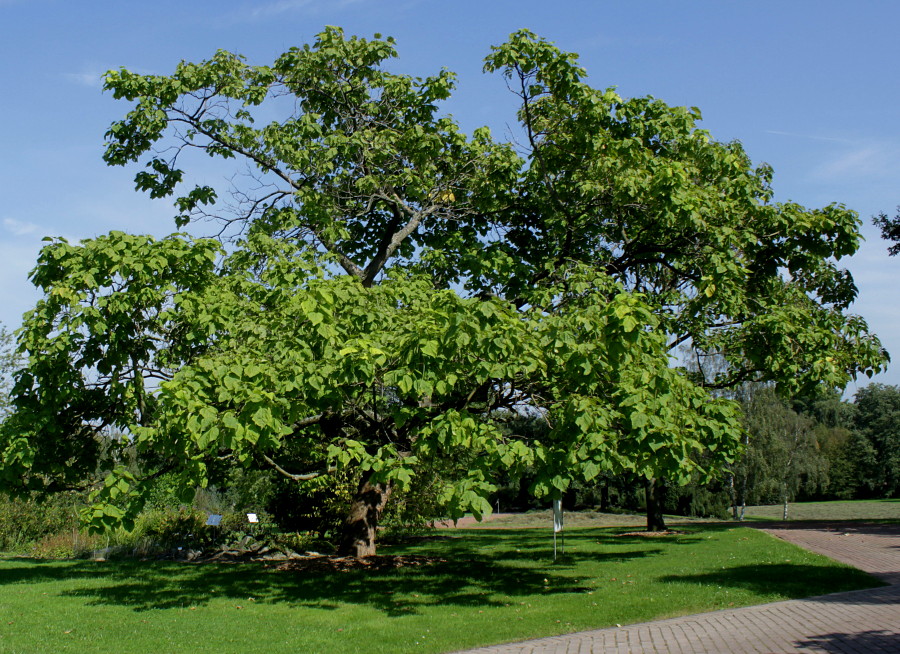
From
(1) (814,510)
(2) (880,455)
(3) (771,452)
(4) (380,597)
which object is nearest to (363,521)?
(4) (380,597)

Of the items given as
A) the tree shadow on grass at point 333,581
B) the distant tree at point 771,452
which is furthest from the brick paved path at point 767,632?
the distant tree at point 771,452

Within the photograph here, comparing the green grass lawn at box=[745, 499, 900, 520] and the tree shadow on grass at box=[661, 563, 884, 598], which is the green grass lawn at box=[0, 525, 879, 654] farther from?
the green grass lawn at box=[745, 499, 900, 520]

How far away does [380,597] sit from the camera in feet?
38.6

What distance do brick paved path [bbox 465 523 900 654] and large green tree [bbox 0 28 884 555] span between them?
1.78m

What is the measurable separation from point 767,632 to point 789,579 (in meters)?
4.18

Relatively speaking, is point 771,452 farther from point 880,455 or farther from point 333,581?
point 333,581

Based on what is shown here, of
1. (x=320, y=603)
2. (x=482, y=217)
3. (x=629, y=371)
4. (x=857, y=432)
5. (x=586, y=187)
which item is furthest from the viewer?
(x=857, y=432)

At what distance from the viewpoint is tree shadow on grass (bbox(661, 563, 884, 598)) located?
11047 mm

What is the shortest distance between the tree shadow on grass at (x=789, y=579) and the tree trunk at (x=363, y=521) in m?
6.94

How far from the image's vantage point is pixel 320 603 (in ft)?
37.0

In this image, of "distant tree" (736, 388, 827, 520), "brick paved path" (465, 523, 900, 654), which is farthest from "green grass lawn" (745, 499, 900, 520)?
"brick paved path" (465, 523, 900, 654)

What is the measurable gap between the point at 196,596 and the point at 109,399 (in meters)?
3.73

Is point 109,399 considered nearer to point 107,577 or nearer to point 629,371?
point 107,577

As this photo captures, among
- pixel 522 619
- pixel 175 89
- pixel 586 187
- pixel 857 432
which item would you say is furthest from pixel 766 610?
pixel 857 432
